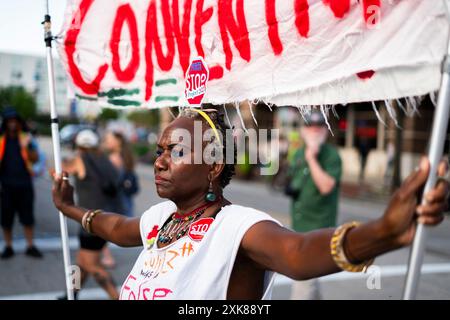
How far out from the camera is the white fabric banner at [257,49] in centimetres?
143

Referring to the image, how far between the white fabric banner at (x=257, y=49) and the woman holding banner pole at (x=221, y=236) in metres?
0.29

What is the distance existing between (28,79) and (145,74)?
5.51 feet

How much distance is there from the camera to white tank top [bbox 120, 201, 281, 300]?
5.39 feet

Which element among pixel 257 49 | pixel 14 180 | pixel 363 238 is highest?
pixel 257 49

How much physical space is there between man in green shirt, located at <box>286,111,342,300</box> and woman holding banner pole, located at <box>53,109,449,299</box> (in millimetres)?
2154

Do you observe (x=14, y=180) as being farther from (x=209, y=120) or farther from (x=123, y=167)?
(x=209, y=120)

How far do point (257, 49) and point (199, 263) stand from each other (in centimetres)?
85

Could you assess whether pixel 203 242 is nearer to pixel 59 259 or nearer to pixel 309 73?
pixel 309 73

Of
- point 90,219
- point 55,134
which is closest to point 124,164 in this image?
point 55,134

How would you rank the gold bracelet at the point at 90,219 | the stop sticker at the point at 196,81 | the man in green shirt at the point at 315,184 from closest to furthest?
the stop sticker at the point at 196,81 < the gold bracelet at the point at 90,219 < the man in green shirt at the point at 315,184

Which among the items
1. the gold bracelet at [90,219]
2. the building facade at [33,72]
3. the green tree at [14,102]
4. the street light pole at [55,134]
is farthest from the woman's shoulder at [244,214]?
the green tree at [14,102]

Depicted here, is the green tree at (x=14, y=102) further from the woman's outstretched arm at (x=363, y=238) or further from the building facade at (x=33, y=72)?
the woman's outstretched arm at (x=363, y=238)

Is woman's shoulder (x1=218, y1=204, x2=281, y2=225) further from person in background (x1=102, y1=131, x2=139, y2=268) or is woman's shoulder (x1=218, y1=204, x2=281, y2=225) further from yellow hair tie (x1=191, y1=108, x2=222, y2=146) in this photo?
person in background (x1=102, y1=131, x2=139, y2=268)

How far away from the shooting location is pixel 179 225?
187 centimetres
